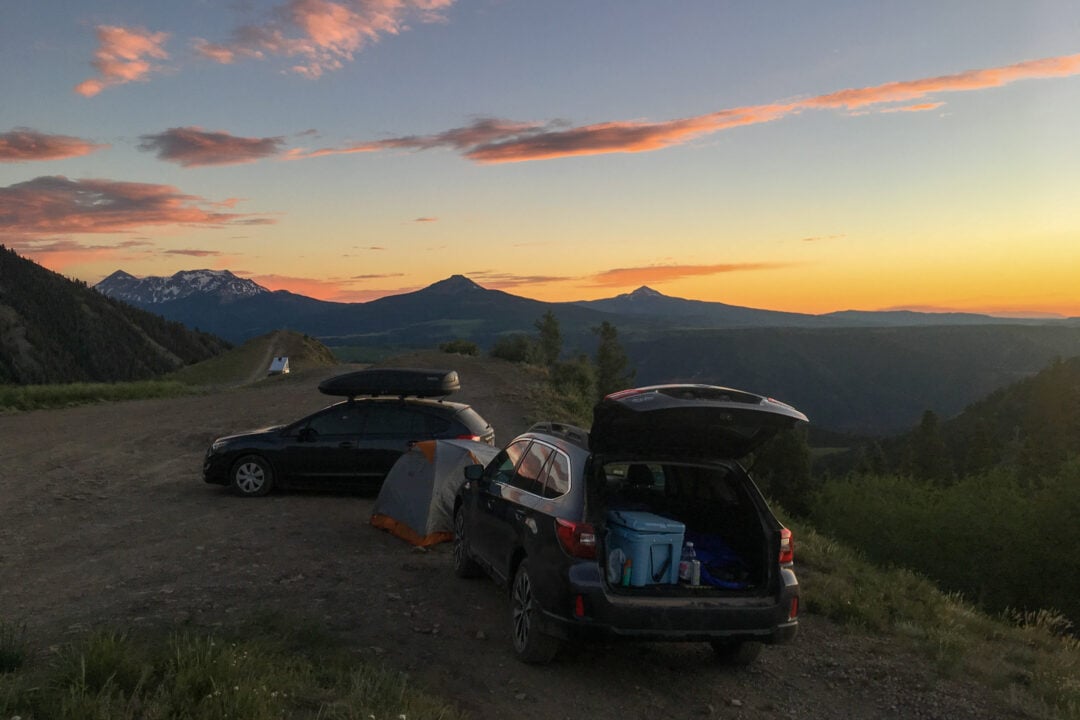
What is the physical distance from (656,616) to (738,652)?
1323 millimetres

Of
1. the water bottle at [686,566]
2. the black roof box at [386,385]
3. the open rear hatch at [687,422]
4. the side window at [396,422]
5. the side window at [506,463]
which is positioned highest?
the open rear hatch at [687,422]

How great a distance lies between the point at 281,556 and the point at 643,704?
17.7ft

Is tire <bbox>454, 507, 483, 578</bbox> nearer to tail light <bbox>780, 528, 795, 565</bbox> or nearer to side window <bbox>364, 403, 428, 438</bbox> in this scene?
tail light <bbox>780, 528, 795, 565</bbox>

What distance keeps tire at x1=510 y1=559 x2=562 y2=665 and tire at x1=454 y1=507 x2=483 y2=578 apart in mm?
2016

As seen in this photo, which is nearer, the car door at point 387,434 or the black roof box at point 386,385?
the car door at point 387,434

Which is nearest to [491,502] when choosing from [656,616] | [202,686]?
[656,616]

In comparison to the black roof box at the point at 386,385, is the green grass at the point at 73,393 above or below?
below

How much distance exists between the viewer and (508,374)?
35844 millimetres

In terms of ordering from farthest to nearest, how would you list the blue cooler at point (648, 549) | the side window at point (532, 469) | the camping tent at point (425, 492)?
the camping tent at point (425, 492)
the side window at point (532, 469)
the blue cooler at point (648, 549)

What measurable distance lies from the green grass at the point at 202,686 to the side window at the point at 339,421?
25.5ft

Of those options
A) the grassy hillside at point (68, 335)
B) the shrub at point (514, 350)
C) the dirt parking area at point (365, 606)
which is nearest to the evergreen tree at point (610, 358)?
the shrub at point (514, 350)

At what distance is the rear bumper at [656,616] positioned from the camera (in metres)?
6.04

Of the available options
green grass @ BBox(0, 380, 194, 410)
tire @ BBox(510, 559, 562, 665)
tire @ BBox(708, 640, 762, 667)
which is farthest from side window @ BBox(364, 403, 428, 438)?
green grass @ BBox(0, 380, 194, 410)

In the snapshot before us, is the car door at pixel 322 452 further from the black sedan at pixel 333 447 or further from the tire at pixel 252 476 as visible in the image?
the tire at pixel 252 476
